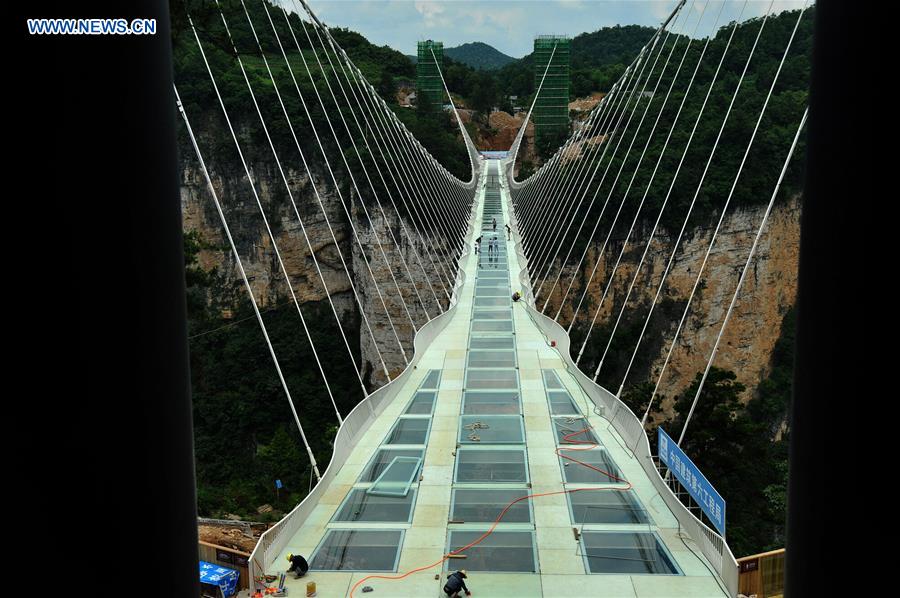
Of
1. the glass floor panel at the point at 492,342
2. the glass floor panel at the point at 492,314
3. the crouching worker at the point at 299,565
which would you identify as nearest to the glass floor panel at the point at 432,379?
the glass floor panel at the point at 492,342

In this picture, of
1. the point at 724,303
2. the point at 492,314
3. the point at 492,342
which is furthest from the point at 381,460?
the point at 724,303

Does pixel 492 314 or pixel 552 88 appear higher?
pixel 552 88

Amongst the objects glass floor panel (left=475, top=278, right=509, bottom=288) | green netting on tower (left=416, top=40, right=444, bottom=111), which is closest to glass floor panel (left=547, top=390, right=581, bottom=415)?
glass floor panel (left=475, top=278, right=509, bottom=288)

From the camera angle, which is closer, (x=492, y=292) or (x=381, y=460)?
(x=381, y=460)

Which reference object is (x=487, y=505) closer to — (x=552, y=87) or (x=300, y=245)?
(x=300, y=245)

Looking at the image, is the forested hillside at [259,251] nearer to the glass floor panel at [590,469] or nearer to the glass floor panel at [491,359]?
the glass floor panel at [491,359]

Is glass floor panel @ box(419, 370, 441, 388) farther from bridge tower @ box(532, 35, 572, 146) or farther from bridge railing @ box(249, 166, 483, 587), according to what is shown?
bridge tower @ box(532, 35, 572, 146)

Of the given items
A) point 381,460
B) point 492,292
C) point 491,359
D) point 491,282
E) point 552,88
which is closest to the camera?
point 381,460
